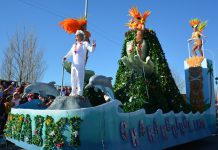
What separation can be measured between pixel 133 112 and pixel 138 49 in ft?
12.0

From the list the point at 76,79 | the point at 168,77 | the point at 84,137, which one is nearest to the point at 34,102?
the point at 76,79

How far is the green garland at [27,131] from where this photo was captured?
6.55 m

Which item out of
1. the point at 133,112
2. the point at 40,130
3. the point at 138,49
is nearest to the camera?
the point at 40,130

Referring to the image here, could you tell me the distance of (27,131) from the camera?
6.63 m

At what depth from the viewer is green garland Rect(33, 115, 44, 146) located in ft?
20.4

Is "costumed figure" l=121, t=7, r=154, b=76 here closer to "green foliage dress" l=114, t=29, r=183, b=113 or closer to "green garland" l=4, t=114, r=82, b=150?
"green foliage dress" l=114, t=29, r=183, b=113

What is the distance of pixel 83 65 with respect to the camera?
6.83 metres

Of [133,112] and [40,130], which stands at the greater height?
[133,112]

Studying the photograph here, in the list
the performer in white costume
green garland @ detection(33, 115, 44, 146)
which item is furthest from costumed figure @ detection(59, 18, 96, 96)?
green garland @ detection(33, 115, 44, 146)

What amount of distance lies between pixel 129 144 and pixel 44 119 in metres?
1.82

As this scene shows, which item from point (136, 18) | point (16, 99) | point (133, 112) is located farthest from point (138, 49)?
point (16, 99)

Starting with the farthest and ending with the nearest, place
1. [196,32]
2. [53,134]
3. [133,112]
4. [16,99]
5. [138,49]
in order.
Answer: [196,32] → [138,49] → [16,99] → [133,112] → [53,134]

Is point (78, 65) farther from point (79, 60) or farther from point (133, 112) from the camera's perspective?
point (133, 112)

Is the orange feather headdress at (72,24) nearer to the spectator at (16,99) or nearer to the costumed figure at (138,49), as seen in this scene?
the costumed figure at (138,49)
